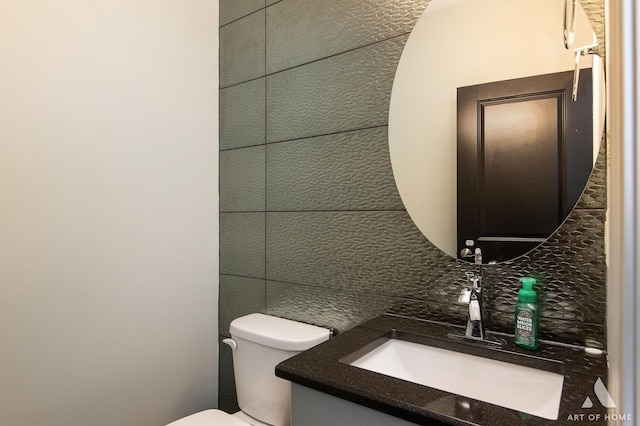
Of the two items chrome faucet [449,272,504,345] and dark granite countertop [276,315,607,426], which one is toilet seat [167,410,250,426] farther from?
chrome faucet [449,272,504,345]

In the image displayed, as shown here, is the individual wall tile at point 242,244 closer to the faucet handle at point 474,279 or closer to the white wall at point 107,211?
the white wall at point 107,211

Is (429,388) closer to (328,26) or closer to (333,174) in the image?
(333,174)

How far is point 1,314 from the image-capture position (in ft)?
3.82

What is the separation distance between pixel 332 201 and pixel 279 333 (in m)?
0.54

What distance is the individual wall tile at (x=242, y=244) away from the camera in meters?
1.65

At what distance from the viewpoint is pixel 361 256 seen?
51.9 inches

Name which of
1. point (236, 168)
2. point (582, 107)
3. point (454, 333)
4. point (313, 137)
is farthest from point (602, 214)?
point (236, 168)

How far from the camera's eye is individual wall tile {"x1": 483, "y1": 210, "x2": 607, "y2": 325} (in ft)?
2.99

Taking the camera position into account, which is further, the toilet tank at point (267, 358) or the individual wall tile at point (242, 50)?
the individual wall tile at point (242, 50)

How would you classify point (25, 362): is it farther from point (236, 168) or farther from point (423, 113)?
point (423, 113)

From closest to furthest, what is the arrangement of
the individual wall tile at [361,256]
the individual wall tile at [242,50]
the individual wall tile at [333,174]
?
1. the individual wall tile at [361,256]
2. the individual wall tile at [333,174]
3. the individual wall tile at [242,50]

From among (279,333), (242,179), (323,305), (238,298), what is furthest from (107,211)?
(323,305)

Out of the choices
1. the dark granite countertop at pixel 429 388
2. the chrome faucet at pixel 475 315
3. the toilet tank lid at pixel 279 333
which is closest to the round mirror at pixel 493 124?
the chrome faucet at pixel 475 315

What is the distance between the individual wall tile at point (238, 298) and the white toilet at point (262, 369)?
0.66ft
